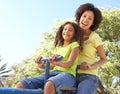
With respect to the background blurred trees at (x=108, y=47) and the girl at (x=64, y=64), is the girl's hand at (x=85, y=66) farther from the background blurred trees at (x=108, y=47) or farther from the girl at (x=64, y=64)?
the background blurred trees at (x=108, y=47)

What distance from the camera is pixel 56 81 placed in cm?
293

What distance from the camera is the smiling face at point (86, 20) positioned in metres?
3.65

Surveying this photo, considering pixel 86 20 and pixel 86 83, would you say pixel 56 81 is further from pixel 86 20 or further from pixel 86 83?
pixel 86 20

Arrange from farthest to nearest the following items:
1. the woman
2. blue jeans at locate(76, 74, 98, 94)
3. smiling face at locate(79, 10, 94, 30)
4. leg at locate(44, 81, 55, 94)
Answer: smiling face at locate(79, 10, 94, 30) → the woman → blue jeans at locate(76, 74, 98, 94) → leg at locate(44, 81, 55, 94)

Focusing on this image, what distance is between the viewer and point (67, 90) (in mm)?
3133

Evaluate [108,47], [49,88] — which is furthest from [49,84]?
[108,47]

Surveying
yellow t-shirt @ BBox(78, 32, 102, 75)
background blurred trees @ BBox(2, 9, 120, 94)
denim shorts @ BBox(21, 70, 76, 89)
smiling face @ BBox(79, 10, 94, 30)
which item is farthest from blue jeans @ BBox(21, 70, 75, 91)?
background blurred trees @ BBox(2, 9, 120, 94)

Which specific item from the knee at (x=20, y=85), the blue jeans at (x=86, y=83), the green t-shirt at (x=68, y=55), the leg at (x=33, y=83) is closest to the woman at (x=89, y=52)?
the blue jeans at (x=86, y=83)

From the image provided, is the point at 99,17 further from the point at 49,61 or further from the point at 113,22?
the point at 113,22

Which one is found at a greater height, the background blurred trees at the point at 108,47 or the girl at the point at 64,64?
the girl at the point at 64,64

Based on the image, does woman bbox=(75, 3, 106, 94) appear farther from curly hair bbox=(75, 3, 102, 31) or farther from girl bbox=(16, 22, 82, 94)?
girl bbox=(16, 22, 82, 94)

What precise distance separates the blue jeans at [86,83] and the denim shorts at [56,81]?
0.09 meters

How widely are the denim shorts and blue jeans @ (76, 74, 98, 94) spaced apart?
89 millimetres

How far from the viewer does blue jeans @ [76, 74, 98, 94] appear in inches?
126
